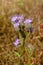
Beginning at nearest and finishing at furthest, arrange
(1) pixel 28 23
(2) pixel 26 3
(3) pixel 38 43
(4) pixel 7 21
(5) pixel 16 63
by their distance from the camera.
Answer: (1) pixel 28 23
(5) pixel 16 63
(3) pixel 38 43
(4) pixel 7 21
(2) pixel 26 3

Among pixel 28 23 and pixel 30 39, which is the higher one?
pixel 28 23

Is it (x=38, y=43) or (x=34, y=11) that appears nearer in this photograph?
(x=38, y=43)

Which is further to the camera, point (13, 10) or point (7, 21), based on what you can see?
point (13, 10)

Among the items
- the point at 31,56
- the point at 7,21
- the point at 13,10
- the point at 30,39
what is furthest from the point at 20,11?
the point at 31,56

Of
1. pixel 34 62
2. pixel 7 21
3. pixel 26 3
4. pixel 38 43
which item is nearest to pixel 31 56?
pixel 34 62

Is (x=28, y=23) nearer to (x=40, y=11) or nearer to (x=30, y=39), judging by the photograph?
(x=30, y=39)

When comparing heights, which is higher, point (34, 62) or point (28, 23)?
point (28, 23)

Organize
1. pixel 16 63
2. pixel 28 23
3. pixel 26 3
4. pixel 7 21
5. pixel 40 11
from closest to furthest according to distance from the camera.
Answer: pixel 28 23 → pixel 16 63 → pixel 7 21 → pixel 40 11 → pixel 26 3

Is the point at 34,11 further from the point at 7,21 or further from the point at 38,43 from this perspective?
the point at 38,43

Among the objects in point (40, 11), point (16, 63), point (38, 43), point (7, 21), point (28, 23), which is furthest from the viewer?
point (40, 11)
